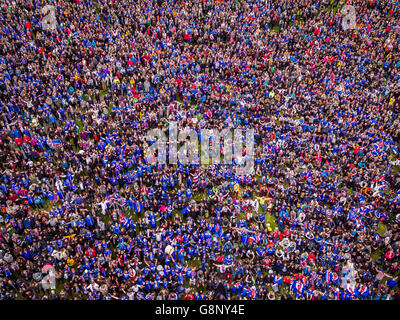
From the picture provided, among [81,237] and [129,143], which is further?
[129,143]

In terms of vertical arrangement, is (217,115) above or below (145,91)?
below

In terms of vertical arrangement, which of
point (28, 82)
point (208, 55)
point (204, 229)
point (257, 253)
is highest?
point (208, 55)

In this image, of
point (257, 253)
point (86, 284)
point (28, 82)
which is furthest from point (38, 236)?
point (28, 82)

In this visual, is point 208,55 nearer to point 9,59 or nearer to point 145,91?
point 145,91

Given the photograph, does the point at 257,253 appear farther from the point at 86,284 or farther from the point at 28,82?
the point at 28,82
